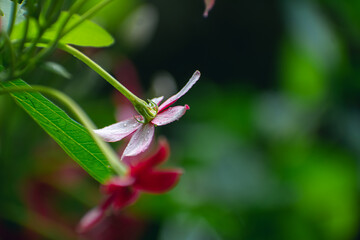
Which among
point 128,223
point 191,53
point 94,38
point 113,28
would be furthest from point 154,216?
point 191,53

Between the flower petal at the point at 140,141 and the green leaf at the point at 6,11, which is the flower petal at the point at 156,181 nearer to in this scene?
the flower petal at the point at 140,141

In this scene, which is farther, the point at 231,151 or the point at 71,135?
the point at 231,151

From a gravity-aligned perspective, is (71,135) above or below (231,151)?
above

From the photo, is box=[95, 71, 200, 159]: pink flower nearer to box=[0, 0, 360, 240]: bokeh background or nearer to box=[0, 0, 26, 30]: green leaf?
box=[0, 0, 26, 30]: green leaf

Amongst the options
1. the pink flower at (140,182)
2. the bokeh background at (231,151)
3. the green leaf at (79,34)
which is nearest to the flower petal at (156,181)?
the pink flower at (140,182)

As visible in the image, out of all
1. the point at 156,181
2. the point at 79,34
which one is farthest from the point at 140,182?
the point at 79,34

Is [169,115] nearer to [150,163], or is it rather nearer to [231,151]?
[150,163]

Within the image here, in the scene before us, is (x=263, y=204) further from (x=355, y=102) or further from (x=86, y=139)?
(x=86, y=139)

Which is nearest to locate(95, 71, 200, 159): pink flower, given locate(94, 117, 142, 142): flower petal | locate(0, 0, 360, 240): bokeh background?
locate(94, 117, 142, 142): flower petal
